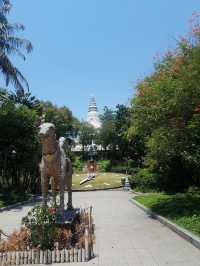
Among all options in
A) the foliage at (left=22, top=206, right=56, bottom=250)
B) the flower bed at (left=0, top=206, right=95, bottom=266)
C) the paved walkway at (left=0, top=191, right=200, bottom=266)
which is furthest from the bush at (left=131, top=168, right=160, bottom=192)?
the foliage at (left=22, top=206, right=56, bottom=250)

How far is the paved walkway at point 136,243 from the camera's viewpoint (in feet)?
28.3

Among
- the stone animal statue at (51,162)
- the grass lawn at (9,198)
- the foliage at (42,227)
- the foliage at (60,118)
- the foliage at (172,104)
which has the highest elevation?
the foliage at (60,118)

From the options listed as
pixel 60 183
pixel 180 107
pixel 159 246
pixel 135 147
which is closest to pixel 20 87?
pixel 180 107

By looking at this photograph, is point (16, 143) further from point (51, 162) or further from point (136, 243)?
point (136, 243)

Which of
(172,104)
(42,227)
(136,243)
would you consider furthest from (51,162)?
(172,104)

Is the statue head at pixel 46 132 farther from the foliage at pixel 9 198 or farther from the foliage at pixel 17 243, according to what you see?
the foliage at pixel 9 198

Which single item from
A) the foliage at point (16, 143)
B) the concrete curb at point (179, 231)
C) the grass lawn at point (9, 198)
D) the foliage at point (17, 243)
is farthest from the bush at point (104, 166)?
the foliage at point (17, 243)

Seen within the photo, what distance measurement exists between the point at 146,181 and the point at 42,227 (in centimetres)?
2477

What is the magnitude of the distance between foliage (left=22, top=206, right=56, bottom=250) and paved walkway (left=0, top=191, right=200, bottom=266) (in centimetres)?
89

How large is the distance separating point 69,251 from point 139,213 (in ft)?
32.1

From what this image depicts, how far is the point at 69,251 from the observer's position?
28.0 ft

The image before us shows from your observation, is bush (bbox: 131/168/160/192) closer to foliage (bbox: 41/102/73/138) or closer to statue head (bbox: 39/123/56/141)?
statue head (bbox: 39/123/56/141)

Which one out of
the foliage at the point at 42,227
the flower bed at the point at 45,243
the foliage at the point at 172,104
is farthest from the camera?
the foliage at the point at 172,104

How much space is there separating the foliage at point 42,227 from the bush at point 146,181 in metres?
23.1
